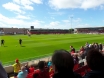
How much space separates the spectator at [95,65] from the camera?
2666 mm

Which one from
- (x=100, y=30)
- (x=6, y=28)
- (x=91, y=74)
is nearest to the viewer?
(x=91, y=74)

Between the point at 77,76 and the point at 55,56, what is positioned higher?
the point at 55,56

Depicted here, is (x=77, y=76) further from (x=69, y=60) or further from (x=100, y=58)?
(x=100, y=58)

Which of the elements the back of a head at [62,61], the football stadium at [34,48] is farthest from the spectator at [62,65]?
the football stadium at [34,48]

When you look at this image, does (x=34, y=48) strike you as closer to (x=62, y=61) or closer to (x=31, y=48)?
(x=31, y=48)

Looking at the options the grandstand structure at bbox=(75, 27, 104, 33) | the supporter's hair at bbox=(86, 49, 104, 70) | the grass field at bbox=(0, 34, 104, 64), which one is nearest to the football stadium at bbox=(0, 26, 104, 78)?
the grass field at bbox=(0, 34, 104, 64)

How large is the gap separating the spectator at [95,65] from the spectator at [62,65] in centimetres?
29

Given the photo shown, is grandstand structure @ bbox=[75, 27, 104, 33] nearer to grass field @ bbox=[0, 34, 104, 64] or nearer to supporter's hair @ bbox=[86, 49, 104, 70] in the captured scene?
grass field @ bbox=[0, 34, 104, 64]

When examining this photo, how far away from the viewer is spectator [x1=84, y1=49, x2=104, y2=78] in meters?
2.67

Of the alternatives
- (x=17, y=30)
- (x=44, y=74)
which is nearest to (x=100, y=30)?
(x=17, y=30)

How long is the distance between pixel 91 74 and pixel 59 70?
1.77ft

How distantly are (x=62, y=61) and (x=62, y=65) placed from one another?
6 centimetres

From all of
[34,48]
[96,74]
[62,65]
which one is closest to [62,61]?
[62,65]

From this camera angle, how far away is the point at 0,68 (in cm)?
186
